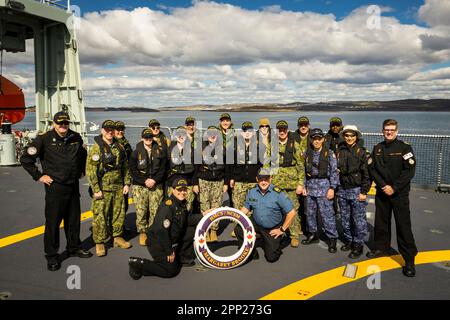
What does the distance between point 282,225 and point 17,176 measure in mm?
9172

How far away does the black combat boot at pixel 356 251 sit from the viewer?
4.63m

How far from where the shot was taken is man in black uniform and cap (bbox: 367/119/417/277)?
→ 413cm

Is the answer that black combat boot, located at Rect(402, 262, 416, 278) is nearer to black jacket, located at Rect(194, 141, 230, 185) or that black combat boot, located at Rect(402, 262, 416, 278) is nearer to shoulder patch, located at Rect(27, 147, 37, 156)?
black jacket, located at Rect(194, 141, 230, 185)

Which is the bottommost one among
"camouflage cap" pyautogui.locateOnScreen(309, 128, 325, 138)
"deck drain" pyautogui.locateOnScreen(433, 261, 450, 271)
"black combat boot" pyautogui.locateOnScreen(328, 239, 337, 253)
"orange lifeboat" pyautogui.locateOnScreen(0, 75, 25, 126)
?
"deck drain" pyautogui.locateOnScreen(433, 261, 450, 271)

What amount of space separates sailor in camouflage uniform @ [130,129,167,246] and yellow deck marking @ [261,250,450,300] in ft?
7.82

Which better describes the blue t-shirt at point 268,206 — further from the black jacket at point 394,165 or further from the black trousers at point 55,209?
the black trousers at point 55,209

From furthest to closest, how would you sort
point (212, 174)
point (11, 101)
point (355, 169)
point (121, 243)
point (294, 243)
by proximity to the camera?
point (11, 101) < point (212, 174) < point (294, 243) < point (121, 243) < point (355, 169)

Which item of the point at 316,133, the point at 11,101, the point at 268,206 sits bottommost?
the point at 268,206

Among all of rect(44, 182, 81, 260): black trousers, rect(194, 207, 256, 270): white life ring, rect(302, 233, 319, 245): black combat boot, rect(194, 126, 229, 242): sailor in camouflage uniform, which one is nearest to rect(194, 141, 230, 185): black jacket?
rect(194, 126, 229, 242): sailor in camouflage uniform

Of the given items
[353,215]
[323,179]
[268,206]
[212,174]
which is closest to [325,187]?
[323,179]

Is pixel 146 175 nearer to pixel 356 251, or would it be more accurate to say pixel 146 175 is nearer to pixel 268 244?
pixel 268 244

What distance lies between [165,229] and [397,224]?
9.65ft

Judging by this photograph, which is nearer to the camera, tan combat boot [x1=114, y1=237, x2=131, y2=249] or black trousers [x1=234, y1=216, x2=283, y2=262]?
black trousers [x1=234, y1=216, x2=283, y2=262]

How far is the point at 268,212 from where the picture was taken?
15.7 feet
